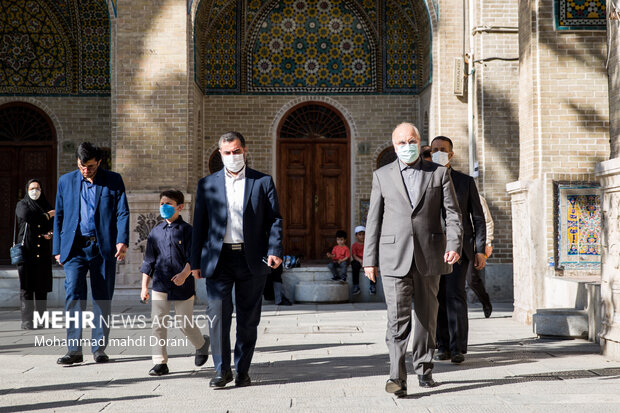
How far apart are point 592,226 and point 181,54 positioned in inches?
284

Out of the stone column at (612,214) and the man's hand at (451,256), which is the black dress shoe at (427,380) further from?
the stone column at (612,214)

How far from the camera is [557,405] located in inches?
180

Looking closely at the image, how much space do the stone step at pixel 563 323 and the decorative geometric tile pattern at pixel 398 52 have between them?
880 cm

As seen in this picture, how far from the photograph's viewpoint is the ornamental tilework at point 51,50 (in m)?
15.5

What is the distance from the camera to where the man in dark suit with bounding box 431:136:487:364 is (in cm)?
635

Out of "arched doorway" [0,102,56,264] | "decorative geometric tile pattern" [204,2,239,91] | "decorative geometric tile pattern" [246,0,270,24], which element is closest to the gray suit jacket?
"decorative geometric tile pattern" [204,2,239,91]

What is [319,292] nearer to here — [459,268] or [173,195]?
[459,268]

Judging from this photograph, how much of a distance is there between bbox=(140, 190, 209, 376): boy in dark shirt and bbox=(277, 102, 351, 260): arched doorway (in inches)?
383

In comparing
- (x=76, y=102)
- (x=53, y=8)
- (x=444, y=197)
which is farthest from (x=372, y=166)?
(x=444, y=197)

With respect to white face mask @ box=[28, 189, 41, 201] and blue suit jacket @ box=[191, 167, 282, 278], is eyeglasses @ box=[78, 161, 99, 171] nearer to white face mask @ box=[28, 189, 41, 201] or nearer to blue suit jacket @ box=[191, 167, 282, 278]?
blue suit jacket @ box=[191, 167, 282, 278]

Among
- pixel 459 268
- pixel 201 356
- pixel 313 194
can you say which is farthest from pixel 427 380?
pixel 313 194

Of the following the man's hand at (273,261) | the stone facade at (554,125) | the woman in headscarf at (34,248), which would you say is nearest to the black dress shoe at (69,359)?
the man's hand at (273,261)

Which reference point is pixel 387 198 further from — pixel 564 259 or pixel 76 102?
pixel 76 102

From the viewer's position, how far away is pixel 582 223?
29.5 ft
